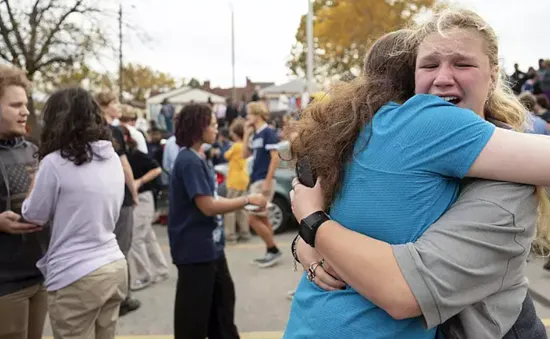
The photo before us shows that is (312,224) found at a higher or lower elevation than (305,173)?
lower

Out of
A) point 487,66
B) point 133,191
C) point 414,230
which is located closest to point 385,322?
point 414,230

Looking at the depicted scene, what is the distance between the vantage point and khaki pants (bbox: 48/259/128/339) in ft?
8.79

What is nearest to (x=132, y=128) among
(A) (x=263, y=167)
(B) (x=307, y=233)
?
(A) (x=263, y=167)

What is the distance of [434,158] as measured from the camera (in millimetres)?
1268

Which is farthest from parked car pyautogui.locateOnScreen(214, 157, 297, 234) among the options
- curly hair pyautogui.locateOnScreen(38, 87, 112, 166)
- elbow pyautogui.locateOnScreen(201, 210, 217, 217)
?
curly hair pyautogui.locateOnScreen(38, 87, 112, 166)

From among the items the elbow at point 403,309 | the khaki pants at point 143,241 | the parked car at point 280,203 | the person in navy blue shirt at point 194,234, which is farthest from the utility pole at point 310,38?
the elbow at point 403,309

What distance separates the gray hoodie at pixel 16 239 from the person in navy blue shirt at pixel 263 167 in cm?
413

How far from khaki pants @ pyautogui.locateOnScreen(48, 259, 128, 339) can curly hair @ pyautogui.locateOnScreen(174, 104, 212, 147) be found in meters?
1.07

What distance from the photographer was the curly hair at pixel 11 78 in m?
→ 2.82

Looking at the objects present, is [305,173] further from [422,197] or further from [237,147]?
[237,147]

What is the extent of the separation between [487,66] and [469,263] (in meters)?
0.51

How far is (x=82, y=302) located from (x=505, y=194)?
2141 millimetres

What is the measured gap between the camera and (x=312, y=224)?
146 cm

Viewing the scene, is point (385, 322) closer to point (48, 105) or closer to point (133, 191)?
point (48, 105)
